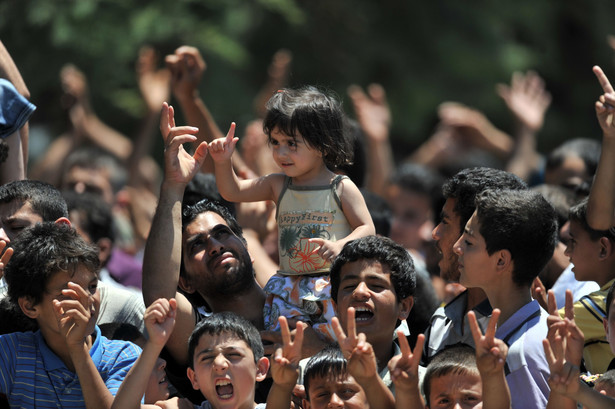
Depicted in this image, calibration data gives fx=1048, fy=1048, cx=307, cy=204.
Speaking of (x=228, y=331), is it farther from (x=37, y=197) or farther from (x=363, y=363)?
(x=37, y=197)

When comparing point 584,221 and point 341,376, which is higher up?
point 584,221

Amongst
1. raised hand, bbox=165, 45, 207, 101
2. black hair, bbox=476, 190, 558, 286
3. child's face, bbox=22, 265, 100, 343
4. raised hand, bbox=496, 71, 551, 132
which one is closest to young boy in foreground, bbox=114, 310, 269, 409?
child's face, bbox=22, 265, 100, 343

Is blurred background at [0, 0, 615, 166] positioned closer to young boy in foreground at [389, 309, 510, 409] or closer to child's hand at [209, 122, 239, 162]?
child's hand at [209, 122, 239, 162]

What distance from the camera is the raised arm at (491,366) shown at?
3.42 metres

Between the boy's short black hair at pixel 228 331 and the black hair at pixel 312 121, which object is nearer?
the boy's short black hair at pixel 228 331

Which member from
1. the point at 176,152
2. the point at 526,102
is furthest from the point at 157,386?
the point at 526,102

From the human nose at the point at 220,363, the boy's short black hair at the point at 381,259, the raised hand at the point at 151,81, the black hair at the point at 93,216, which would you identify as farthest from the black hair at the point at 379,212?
the raised hand at the point at 151,81

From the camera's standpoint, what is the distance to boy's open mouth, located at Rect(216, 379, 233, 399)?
3.81 metres

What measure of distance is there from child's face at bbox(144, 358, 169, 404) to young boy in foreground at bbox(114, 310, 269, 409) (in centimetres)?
8

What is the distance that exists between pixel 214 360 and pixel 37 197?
1.25m

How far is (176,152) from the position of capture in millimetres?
4434

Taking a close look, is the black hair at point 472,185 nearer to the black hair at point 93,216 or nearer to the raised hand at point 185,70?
the raised hand at point 185,70

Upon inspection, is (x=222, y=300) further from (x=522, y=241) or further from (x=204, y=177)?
(x=522, y=241)

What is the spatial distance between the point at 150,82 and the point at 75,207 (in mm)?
2499
